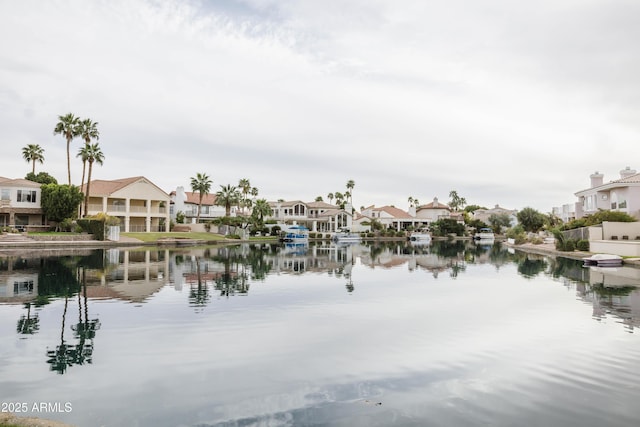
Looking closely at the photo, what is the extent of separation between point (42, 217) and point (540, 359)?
219 feet

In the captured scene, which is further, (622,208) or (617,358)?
(622,208)

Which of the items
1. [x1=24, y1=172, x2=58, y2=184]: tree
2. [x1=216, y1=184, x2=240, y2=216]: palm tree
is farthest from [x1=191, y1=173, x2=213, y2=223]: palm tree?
[x1=24, y1=172, x2=58, y2=184]: tree

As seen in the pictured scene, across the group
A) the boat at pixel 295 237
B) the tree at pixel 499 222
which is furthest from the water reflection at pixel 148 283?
the tree at pixel 499 222

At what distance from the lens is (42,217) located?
59906 millimetres

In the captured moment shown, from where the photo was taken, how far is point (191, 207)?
91.7 meters

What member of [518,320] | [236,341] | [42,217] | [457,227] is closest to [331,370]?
[236,341]

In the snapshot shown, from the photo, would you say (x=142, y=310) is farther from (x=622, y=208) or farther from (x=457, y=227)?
(x=457, y=227)

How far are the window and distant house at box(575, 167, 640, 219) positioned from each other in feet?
240

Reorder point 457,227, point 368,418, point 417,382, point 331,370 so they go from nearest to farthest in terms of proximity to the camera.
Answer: point 368,418 < point 417,382 < point 331,370 < point 457,227

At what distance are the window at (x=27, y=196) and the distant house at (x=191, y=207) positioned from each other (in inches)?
1190

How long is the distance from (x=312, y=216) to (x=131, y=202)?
40.6 m

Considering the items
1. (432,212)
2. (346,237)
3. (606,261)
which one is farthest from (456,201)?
(606,261)

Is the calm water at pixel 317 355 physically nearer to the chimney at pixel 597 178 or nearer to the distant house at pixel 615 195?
the distant house at pixel 615 195

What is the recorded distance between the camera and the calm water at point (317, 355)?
23.7 feet
